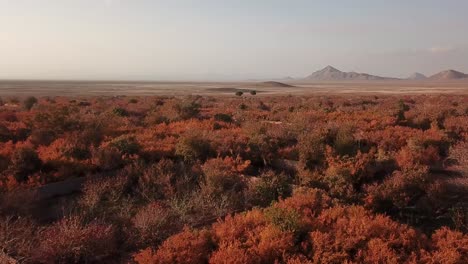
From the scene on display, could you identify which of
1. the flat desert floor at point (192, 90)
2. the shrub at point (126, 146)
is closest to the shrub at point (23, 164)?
the shrub at point (126, 146)

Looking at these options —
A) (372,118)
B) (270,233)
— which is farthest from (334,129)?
(270,233)

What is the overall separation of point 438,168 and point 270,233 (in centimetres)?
854

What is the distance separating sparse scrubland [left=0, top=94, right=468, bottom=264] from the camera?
6.95m

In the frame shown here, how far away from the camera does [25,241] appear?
746cm

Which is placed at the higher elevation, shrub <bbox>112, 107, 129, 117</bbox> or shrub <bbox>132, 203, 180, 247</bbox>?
shrub <bbox>112, 107, 129, 117</bbox>

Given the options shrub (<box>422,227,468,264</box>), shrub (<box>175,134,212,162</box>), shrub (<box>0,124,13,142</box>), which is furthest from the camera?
shrub (<box>0,124,13,142</box>)

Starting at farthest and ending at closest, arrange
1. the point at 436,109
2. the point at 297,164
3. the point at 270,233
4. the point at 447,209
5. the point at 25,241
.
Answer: the point at 436,109
the point at 297,164
the point at 447,209
the point at 25,241
the point at 270,233

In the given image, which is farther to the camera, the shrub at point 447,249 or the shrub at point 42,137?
the shrub at point 42,137

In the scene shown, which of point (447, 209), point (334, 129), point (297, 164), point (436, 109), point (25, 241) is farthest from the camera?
point (436, 109)

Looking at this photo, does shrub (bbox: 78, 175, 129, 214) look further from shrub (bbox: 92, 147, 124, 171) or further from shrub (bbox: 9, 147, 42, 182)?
shrub (bbox: 9, 147, 42, 182)

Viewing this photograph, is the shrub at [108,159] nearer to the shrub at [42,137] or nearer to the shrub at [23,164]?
the shrub at [23,164]

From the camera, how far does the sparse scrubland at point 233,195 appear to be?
6945mm

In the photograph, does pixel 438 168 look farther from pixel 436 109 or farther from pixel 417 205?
pixel 436 109

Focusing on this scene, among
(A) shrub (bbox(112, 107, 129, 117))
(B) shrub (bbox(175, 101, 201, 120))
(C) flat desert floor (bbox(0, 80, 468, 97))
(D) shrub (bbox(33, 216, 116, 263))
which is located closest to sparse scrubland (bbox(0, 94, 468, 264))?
(D) shrub (bbox(33, 216, 116, 263))
